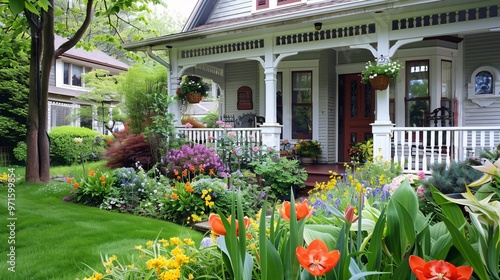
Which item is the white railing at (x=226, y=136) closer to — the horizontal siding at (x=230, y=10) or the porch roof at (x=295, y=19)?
the porch roof at (x=295, y=19)

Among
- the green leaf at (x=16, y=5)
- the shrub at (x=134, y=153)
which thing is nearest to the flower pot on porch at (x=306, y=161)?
the shrub at (x=134, y=153)

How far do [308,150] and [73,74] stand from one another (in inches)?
662

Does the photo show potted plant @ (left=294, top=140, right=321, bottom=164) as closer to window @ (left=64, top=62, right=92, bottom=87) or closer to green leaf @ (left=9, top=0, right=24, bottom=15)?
green leaf @ (left=9, top=0, right=24, bottom=15)

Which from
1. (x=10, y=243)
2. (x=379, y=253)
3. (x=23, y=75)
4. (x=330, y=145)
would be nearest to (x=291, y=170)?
(x=330, y=145)

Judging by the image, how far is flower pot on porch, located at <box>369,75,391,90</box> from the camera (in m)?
6.87

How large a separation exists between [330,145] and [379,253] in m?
8.71

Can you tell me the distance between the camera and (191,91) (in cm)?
966

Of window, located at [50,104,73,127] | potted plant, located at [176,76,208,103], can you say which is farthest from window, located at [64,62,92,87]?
potted plant, located at [176,76,208,103]

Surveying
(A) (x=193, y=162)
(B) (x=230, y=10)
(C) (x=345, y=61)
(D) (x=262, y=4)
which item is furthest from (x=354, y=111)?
(B) (x=230, y=10)

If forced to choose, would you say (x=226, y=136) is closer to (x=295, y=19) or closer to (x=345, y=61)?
(x=295, y=19)

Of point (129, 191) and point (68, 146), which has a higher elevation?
point (68, 146)

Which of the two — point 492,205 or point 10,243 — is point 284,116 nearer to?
point 10,243

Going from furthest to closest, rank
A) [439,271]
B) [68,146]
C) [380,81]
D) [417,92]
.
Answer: [68,146] → [417,92] → [380,81] → [439,271]

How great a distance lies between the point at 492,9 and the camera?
20.4ft
